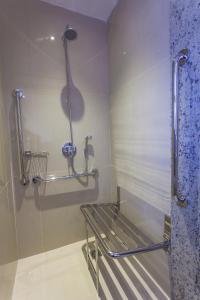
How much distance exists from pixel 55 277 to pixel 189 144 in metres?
1.47

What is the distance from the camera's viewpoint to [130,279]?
1.33 meters

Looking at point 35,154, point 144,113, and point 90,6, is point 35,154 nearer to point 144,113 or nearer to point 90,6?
point 144,113

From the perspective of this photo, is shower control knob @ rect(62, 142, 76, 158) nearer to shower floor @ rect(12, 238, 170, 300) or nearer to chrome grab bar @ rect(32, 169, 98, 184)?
chrome grab bar @ rect(32, 169, 98, 184)

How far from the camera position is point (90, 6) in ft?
5.26

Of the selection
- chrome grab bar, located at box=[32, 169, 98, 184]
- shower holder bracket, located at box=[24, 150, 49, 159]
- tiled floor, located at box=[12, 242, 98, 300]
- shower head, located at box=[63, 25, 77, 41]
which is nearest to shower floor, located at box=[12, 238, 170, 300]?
tiled floor, located at box=[12, 242, 98, 300]

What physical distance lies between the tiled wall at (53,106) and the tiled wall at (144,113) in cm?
23

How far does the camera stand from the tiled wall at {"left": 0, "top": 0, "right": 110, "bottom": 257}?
4.91 ft

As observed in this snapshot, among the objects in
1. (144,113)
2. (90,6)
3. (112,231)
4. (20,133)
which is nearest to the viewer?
(144,113)

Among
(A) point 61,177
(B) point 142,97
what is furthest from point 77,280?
(B) point 142,97

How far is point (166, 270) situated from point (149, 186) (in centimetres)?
57

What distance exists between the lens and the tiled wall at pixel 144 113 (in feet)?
3.58

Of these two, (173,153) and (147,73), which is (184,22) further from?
(173,153)

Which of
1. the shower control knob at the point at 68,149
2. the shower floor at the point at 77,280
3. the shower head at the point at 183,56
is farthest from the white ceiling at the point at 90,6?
the shower floor at the point at 77,280

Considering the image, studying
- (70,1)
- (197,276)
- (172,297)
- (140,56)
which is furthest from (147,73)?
(172,297)
